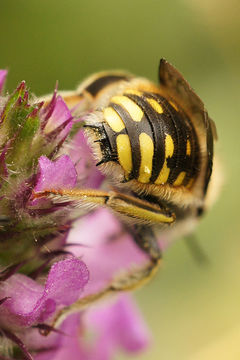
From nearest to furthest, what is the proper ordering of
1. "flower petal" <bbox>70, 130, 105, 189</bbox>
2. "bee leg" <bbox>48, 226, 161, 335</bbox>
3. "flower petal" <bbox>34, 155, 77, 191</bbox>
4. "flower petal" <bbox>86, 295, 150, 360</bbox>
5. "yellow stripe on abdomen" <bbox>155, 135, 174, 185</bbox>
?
"flower petal" <bbox>34, 155, 77, 191</bbox>
"yellow stripe on abdomen" <bbox>155, 135, 174, 185</bbox>
"flower petal" <bbox>70, 130, 105, 189</bbox>
"bee leg" <bbox>48, 226, 161, 335</bbox>
"flower petal" <bbox>86, 295, 150, 360</bbox>

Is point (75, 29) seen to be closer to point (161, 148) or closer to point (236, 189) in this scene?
point (236, 189)

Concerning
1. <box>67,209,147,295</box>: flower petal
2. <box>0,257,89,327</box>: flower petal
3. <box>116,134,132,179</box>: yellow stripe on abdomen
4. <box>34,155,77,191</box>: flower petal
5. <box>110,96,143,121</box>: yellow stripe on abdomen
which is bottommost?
<box>0,257,89,327</box>: flower petal

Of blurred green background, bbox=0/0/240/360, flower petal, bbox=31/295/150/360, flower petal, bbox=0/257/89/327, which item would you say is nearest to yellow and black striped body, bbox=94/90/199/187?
flower petal, bbox=0/257/89/327

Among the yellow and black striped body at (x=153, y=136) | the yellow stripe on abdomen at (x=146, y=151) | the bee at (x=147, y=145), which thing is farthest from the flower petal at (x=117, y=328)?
the yellow stripe on abdomen at (x=146, y=151)

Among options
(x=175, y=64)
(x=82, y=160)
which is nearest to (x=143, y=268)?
(x=82, y=160)

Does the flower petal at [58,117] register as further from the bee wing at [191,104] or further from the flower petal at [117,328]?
the flower petal at [117,328]

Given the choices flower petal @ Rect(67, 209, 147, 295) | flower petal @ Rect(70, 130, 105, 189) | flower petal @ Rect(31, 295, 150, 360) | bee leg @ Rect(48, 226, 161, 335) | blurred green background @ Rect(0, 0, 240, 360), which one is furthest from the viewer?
blurred green background @ Rect(0, 0, 240, 360)

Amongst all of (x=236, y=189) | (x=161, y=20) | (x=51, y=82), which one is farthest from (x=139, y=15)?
(x=236, y=189)

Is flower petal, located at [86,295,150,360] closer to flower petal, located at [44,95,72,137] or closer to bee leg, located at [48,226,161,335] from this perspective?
bee leg, located at [48,226,161,335]
